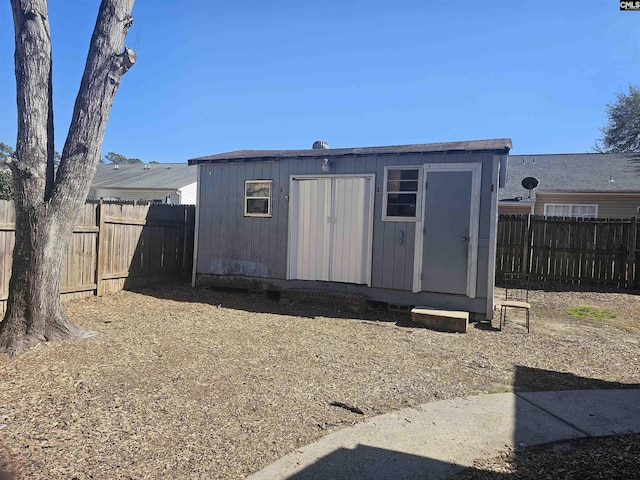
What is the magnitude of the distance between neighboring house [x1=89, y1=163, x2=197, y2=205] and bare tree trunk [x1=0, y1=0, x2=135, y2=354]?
52.3 feet

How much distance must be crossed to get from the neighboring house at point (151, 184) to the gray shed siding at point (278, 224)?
1244 centimetres

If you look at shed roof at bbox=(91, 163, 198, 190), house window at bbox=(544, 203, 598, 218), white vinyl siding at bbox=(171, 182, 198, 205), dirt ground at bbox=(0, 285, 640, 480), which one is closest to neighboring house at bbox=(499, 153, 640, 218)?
house window at bbox=(544, 203, 598, 218)

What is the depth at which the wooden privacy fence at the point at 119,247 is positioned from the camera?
6.82m

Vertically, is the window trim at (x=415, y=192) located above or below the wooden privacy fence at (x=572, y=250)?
above

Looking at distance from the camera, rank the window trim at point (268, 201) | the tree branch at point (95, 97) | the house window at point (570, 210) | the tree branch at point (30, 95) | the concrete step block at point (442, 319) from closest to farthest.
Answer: the tree branch at point (30, 95) → the tree branch at point (95, 97) → the concrete step block at point (442, 319) → the window trim at point (268, 201) → the house window at point (570, 210)

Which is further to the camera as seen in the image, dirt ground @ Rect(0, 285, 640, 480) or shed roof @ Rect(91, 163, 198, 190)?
shed roof @ Rect(91, 163, 198, 190)

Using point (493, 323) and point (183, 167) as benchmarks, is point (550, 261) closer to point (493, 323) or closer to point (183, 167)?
point (493, 323)

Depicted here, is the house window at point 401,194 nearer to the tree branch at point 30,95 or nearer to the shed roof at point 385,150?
the shed roof at point 385,150

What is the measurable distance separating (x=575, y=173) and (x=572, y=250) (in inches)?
292

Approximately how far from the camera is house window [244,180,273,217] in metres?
8.20

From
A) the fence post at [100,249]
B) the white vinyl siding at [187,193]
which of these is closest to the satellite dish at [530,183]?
the fence post at [100,249]

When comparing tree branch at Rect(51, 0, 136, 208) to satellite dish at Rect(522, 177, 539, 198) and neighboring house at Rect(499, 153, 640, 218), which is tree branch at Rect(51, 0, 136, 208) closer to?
neighboring house at Rect(499, 153, 640, 218)

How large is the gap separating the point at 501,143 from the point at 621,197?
10939 mm

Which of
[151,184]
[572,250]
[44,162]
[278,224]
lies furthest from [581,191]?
[151,184]
